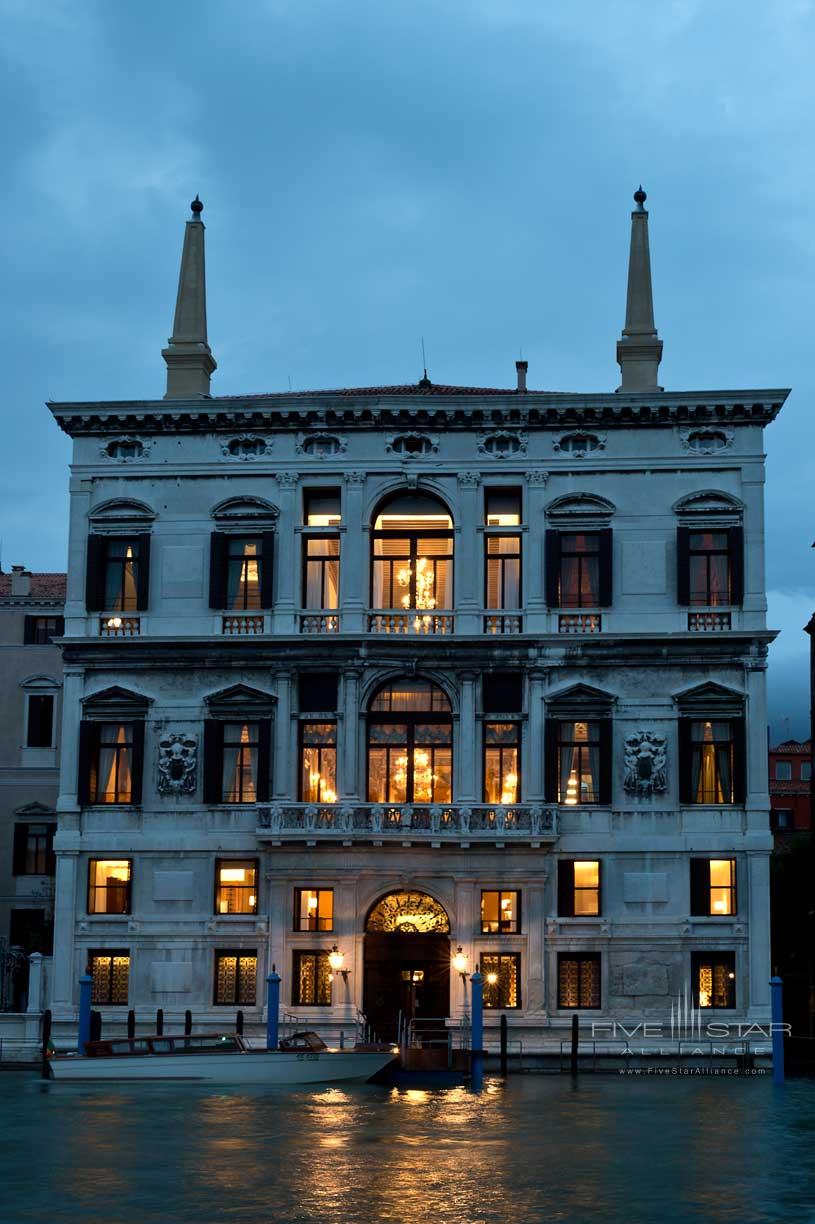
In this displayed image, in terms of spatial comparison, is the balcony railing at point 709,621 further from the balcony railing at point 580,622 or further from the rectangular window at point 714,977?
the rectangular window at point 714,977

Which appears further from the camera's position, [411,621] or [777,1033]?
[411,621]

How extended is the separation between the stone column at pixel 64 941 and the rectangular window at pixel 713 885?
14.8 meters

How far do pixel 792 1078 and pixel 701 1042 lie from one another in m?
2.19

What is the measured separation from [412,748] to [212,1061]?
32.5ft

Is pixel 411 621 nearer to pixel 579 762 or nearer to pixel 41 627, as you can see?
pixel 579 762

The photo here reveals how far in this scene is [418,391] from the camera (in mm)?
47562

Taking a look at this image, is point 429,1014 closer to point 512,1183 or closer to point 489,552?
point 489,552

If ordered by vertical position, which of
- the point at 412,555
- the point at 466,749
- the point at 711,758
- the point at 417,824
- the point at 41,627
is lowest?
the point at 417,824

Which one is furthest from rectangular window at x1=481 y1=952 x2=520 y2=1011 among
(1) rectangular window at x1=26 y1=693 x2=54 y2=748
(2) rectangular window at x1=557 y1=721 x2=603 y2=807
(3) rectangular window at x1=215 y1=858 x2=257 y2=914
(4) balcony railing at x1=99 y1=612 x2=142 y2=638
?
(1) rectangular window at x1=26 y1=693 x2=54 y2=748

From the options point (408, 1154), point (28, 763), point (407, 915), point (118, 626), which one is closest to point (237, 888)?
point (407, 915)

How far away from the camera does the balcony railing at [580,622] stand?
4319 centimetres

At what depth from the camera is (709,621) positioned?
4297cm

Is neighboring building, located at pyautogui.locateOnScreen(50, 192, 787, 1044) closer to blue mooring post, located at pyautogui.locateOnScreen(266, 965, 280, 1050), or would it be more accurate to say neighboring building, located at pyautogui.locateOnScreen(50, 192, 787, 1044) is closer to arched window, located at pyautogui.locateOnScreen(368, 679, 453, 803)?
arched window, located at pyautogui.locateOnScreen(368, 679, 453, 803)

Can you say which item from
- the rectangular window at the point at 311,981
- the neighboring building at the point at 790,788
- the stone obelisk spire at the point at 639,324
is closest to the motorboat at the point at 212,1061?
the rectangular window at the point at 311,981
